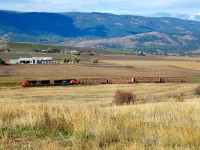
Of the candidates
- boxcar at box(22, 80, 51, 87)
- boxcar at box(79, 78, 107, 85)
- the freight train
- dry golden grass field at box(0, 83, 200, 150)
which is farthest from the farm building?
dry golden grass field at box(0, 83, 200, 150)

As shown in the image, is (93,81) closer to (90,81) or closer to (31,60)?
(90,81)

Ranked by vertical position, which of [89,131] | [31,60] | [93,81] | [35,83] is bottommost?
[93,81]

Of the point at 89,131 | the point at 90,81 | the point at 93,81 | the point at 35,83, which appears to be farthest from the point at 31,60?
the point at 89,131

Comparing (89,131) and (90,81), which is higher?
(89,131)

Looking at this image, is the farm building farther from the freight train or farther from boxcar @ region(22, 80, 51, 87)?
boxcar @ region(22, 80, 51, 87)

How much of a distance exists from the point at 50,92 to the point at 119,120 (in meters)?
51.1

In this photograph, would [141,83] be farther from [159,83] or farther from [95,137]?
[95,137]

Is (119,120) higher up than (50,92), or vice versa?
(119,120)

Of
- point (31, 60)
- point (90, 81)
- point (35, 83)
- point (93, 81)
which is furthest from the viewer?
point (31, 60)

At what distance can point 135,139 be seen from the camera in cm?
863

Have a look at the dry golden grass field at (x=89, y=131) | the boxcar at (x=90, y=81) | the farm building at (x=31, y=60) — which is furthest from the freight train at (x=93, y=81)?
the farm building at (x=31, y=60)

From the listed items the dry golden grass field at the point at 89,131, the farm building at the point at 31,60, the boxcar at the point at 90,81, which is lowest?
the boxcar at the point at 90,81

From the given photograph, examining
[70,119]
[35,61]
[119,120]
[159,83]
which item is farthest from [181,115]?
[35,61]

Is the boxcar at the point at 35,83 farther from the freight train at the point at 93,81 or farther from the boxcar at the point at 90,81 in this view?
the boxcar at the point at 90,81
